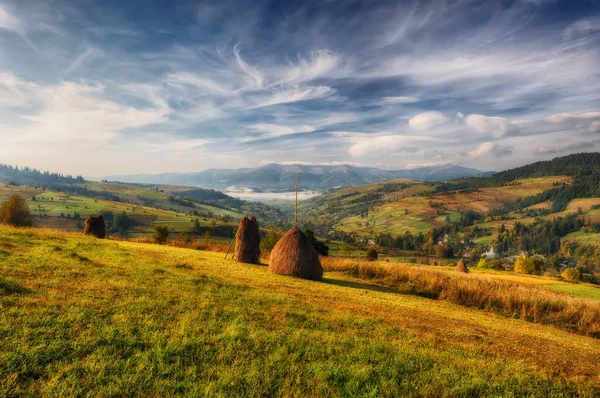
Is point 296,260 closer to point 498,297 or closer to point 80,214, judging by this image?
point 498,297

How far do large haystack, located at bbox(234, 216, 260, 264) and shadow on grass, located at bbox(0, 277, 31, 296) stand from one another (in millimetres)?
14382

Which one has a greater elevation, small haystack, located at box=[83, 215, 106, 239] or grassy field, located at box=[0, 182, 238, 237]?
small haystack, located at box=[83, 215, 106, 239]

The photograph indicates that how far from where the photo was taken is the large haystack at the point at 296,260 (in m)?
18.7

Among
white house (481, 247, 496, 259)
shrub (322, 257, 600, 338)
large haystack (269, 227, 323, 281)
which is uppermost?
large haystack (269, 227, 323, 281)

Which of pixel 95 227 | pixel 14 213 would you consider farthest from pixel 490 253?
pixel 14 213

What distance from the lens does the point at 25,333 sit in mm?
5785

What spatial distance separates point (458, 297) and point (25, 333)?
66.7ft

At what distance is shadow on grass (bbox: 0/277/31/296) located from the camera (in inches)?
301

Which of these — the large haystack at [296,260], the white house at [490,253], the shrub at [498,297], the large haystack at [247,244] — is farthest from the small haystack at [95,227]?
the white house at [490,253]

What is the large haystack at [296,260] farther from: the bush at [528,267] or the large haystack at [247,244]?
the bush at [528,267]

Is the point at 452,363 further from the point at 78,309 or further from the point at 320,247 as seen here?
the point at 320,247

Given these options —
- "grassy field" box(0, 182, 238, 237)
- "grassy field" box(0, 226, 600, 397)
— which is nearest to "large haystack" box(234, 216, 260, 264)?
"grassy field" box(0, 226, 600, 397)

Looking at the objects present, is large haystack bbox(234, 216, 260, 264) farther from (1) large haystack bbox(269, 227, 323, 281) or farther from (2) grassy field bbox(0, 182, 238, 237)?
(2) grassy field bbox(0, 182, 238, 237)

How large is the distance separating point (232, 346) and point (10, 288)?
648 centimetres
